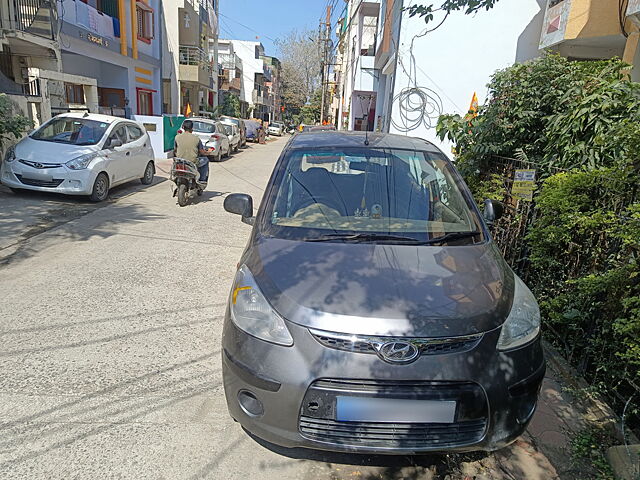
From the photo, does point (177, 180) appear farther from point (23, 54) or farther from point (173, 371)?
point (23, 54)

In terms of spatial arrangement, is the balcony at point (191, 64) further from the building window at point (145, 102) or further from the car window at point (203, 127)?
the car window at point (203, 127)

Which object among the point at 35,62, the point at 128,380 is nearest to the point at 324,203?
the point at 128,380

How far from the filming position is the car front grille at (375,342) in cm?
210

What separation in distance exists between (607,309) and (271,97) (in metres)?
78.7

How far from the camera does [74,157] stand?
8.12m

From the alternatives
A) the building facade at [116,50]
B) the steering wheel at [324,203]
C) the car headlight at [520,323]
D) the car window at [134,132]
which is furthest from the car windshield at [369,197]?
the building facade at [116,50]

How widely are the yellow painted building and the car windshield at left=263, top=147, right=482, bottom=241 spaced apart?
7.55m

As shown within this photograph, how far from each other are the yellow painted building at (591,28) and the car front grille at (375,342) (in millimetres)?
8991

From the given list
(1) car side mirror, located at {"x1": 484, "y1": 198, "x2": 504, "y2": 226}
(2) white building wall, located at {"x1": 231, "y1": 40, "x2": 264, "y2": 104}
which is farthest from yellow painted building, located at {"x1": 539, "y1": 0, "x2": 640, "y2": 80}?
(2) white building wall, located at {"x1": 231, "y1": 40, "x2": 264, "y2": 104}

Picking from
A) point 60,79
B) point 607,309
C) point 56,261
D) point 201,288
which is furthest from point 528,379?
point 60,79

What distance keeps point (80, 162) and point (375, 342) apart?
7909mm

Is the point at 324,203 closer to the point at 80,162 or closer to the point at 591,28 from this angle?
the point at 80,162

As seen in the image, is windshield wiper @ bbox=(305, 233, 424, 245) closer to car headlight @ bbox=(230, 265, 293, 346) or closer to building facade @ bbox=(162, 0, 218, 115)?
car headlight @ bbox=(230, 265, 293, 346)

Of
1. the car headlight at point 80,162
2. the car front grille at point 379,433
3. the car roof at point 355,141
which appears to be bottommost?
the car front grille at point 379,433
